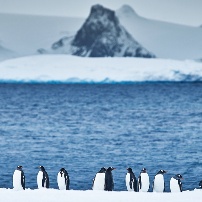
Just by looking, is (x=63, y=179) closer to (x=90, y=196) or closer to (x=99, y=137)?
(x=90, y=196)

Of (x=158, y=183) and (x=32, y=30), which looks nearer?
(x=158, y=183)

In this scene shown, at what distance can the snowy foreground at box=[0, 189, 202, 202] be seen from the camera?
1411cm

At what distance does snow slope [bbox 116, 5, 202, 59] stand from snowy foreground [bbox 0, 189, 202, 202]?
79.2 meters

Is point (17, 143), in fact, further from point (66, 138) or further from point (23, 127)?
point (23, 127)

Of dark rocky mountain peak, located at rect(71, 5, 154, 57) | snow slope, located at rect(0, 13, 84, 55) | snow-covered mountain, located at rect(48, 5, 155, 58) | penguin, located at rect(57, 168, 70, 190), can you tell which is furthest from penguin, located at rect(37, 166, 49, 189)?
snow slope, located at rect(0, 13, 84, 55)

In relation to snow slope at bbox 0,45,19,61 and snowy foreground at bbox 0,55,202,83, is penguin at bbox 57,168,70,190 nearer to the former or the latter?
snowy foreground at bbox 0,55,202,83

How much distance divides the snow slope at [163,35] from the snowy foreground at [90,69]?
6154 mm

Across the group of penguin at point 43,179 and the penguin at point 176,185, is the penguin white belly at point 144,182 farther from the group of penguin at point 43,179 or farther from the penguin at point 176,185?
the group of penguin at point 43,179

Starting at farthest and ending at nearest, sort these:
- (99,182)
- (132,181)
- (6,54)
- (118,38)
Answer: (118,38)
(6,54)
(132,181)
(99,182)

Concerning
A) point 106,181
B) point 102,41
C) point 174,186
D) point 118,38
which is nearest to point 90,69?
point 118,38

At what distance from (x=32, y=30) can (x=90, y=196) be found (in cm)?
9379

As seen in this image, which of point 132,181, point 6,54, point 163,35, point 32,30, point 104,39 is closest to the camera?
point 132,181

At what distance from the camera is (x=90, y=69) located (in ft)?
275

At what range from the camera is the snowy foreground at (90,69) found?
7981 centimetres
